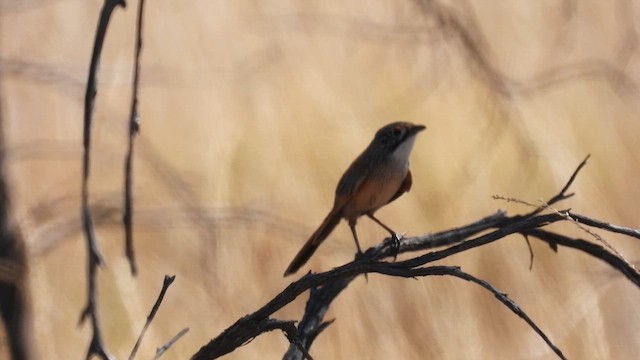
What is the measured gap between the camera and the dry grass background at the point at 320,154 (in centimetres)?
509

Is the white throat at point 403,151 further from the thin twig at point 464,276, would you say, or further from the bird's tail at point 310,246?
the thin twig at point 464,276

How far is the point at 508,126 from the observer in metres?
6.03

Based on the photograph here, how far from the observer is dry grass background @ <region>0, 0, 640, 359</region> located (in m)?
5.09

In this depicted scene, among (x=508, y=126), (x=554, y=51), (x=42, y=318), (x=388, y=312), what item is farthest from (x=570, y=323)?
(x=42, y=318)

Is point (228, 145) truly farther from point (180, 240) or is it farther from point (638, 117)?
point (638, 117)

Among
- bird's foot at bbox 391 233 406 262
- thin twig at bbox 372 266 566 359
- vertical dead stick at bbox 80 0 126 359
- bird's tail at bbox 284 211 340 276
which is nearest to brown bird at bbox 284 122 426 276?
bird's tail at bbox 284 211 340 276

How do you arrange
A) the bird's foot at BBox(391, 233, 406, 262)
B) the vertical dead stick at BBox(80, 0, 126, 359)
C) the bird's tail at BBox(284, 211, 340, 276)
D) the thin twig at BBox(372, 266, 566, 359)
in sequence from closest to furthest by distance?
the thin twig at BBox(372, 266, 566, 359), the vertical dead stick at BBox(80, 0, 126, 359), the bird's foot at BBox(391, 233, 406, 262), the bird's tail at BBox(284, 211, 340, 276)

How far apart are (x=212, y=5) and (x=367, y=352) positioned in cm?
238

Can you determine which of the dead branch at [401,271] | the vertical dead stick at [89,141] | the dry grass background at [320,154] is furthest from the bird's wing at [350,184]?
the dry grass background at [320,154]

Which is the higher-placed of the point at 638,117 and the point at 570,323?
the point at 638,117

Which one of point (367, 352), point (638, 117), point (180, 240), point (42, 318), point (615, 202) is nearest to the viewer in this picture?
point (42, 318)

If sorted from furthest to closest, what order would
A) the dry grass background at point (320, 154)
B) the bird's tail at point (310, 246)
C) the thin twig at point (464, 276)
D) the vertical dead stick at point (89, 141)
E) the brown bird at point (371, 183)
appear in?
1. the dry grass background at point (320, 154)
2. the brown bird at point (371, 183)
3. the bird's tail at point (310, 246)
4. the vertical dead stick at point (89, 141)
5. the thin twig at point (464, 276)

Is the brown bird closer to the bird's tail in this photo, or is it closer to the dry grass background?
the bird's tail

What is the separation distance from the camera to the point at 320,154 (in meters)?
5.75
